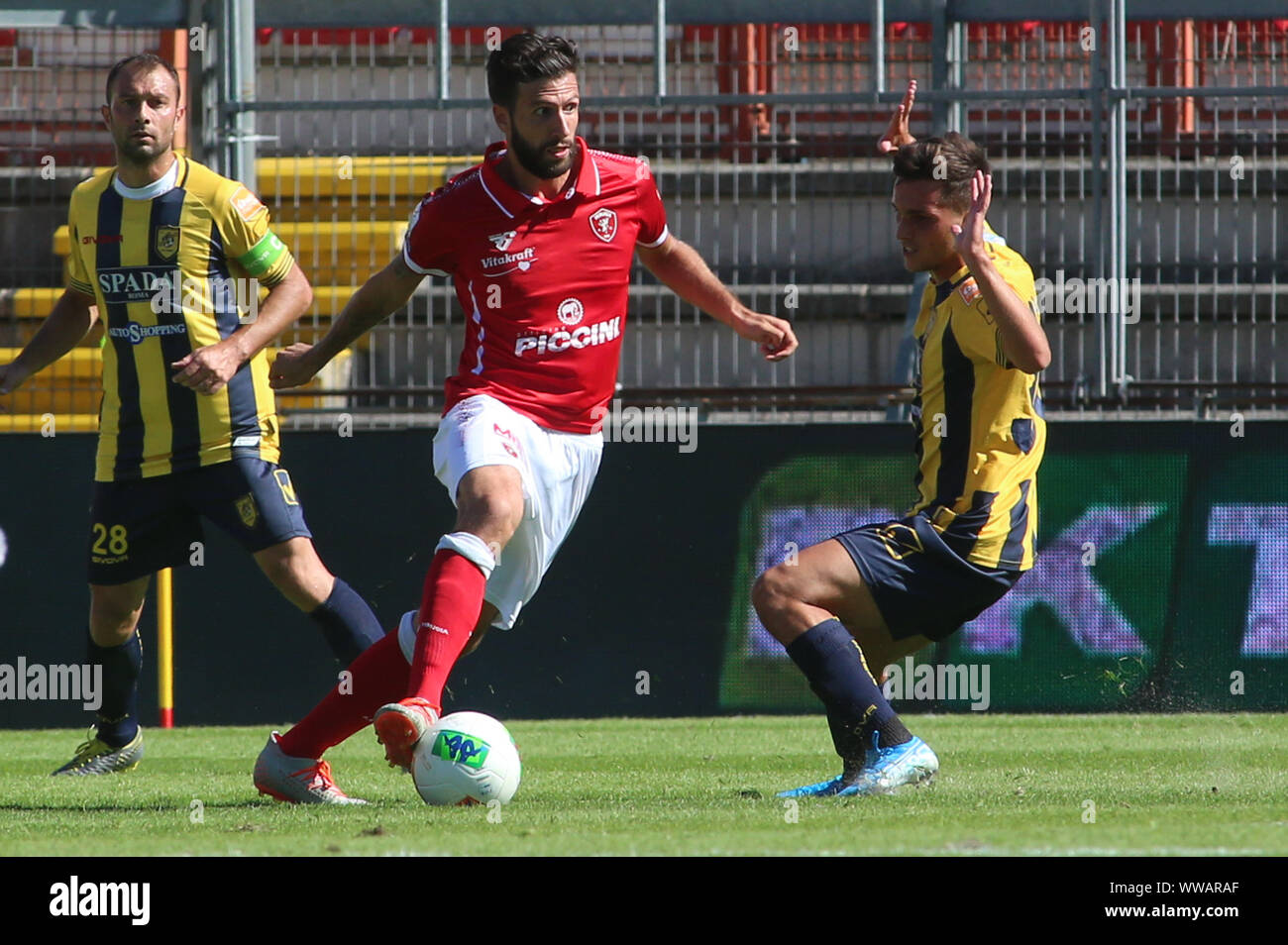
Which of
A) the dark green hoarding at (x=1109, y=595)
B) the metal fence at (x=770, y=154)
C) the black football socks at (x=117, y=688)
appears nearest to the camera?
the black football socks at (x=117, y=688)

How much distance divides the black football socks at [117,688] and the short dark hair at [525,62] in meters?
2.52

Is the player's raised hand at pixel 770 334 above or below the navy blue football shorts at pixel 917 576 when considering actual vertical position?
above

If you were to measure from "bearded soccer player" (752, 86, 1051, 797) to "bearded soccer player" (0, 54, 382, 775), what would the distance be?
5.42 ft

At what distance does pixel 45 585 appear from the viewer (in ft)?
27.5

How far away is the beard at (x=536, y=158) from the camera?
5.01m

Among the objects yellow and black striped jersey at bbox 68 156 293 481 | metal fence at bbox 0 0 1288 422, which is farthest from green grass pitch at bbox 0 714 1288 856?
metal fence at bbox 0 0 1288 422

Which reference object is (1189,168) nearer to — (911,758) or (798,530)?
(798,530)

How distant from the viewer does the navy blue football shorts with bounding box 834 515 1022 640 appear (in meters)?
5.04

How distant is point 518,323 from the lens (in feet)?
16.4

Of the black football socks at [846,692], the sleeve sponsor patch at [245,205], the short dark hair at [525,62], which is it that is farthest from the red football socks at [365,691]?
the sleeve sponsor patch at [245,205]

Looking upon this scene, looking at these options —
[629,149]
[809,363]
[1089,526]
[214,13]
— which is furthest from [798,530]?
[214,13]

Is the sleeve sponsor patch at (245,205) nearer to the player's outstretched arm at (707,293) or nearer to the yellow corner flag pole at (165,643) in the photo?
the player's outstretched arm at (707,293)

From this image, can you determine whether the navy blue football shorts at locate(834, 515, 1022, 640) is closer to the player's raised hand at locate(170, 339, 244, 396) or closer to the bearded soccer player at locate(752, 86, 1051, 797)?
the bearded soccer player at locate(752, 86, 1051, 797)

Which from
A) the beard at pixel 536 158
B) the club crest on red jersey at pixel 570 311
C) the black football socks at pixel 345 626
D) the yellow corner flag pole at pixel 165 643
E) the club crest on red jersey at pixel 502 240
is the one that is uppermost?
the beard at pixel 536 158
